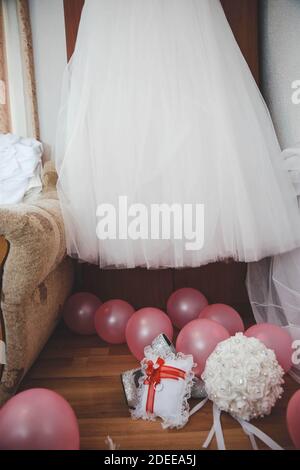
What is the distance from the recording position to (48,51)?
1.75 metres

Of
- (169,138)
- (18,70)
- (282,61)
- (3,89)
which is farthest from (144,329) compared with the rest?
(18,70)

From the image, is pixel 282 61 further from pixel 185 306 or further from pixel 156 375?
pixel 156 375

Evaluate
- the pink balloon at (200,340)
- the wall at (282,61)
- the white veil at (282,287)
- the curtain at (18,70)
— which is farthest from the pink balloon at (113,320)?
the curtain at (18,70)

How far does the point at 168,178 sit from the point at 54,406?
711mm

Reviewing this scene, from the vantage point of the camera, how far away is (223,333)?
0.95m

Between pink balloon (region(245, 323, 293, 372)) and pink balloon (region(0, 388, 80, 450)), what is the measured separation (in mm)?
560

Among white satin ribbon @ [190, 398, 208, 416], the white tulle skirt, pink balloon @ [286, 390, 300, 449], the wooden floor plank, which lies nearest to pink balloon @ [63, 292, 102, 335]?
the wooden floor plank

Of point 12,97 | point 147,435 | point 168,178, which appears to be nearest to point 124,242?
point 168,178

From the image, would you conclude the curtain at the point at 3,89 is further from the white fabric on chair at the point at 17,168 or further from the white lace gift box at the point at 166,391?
the white lace gift box at the point at 166,391

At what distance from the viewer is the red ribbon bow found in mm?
820

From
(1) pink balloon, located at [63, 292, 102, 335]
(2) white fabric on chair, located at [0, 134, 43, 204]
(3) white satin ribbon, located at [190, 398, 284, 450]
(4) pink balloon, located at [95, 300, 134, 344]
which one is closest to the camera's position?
(3) white satin ribbon, located at [190, 398, 284, 450]

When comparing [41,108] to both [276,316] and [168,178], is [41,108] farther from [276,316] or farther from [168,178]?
[276,316]

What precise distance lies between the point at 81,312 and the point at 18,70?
1.37 metres

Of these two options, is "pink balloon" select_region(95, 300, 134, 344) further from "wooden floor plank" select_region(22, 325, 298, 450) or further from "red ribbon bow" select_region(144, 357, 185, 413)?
"red ribbon bow" select_region(144, 357, 185, 413)
